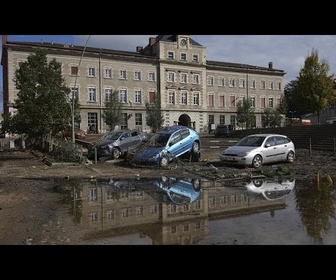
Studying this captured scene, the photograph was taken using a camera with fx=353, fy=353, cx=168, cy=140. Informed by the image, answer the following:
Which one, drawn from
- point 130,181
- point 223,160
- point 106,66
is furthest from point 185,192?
point 106,66

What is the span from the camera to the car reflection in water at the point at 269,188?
32.7ft

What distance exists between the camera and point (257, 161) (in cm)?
1658

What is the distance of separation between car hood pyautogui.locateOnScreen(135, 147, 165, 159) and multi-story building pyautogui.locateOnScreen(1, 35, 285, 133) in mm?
37961

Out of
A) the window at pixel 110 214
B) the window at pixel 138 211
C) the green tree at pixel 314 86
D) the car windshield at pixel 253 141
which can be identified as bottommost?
the window at pixel 110 214

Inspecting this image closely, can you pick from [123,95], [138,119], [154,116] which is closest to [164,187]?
[154,116]

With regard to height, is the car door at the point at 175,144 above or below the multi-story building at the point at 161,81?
below

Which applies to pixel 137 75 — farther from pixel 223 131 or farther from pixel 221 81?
pixel 223 131

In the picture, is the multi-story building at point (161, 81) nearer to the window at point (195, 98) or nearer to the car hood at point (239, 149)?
the window at point (195, 98)

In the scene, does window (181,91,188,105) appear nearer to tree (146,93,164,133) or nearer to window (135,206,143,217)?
tree (146,93,164,133)

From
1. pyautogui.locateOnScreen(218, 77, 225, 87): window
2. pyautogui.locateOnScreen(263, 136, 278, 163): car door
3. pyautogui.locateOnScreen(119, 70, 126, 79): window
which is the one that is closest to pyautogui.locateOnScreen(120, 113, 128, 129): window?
pyautogui.locateOnScreen(119, 70, 126, 79): window

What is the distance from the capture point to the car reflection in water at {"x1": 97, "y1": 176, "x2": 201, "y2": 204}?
388 inches

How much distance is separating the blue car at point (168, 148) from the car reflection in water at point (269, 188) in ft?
18.9

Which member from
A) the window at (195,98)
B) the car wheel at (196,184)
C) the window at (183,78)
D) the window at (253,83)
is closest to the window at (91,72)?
the window at (183,78)
